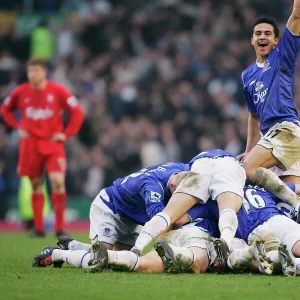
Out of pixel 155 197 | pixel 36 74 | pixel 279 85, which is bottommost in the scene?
pixel 155 197

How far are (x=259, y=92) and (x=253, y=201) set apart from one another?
6.09 ft

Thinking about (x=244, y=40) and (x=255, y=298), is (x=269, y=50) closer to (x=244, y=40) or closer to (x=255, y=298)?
(x=255, y=298)

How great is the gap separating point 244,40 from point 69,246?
10.7 m

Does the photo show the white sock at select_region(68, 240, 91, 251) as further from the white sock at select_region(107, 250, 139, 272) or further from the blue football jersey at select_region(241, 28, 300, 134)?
the blue football jersey at select_region(241, 28, 300, 134)

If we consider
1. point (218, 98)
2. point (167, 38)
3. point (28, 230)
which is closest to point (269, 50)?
point (28, 230)

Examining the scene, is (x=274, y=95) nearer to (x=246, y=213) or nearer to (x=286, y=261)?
(x=246, y=213)

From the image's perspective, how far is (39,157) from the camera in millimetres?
12258

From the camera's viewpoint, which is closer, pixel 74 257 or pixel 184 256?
pixel 184 256

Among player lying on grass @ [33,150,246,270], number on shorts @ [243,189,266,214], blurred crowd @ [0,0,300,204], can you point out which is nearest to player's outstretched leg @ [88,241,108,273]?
player lying on grass @ [33,150,246,270]

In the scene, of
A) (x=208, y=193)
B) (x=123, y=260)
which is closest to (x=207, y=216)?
(x=208, y=193)

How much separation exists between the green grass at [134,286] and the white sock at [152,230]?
10.4 inches

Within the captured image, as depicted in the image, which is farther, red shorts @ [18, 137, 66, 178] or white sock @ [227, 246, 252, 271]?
red shorts @ [18, 137, 66, 178]

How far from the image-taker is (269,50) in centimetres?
862

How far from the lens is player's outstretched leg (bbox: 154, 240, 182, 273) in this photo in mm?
6107
